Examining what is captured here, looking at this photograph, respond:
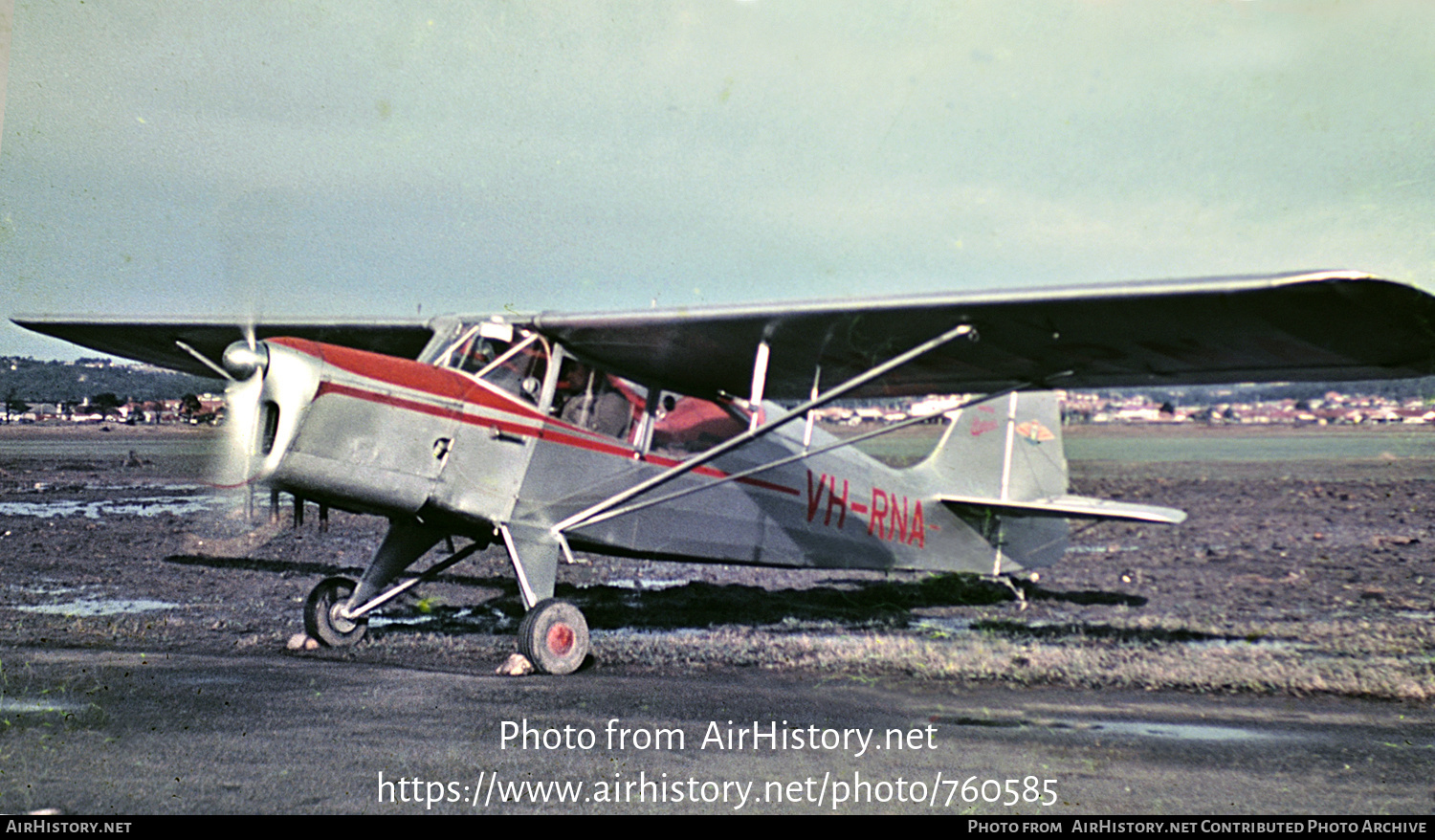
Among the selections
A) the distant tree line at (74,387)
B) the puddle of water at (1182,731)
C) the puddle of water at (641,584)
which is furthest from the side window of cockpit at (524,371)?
the puddle of water at (641,584)

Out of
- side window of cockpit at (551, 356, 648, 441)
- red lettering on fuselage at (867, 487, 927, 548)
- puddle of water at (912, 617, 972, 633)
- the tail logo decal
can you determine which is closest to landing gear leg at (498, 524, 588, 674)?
side window of cockpit at (551, 356, 648, 441)

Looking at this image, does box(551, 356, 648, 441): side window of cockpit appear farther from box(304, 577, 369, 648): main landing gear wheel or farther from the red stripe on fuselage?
box(304, 577, 369, 648): main landing gear wheel

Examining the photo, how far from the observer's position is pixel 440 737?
4.28 meters

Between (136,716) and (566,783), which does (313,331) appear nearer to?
(136,716)

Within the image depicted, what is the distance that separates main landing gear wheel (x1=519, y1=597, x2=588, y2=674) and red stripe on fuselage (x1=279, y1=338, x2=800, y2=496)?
3.95ft

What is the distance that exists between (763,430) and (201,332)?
541cm

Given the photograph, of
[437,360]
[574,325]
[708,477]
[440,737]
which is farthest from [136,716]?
[708,477]

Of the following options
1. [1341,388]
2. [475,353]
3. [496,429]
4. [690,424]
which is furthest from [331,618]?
[1341,388]

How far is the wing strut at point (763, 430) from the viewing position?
598cm

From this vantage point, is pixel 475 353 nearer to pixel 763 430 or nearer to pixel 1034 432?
pixel 763 430

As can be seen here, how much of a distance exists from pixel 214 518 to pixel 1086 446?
176ft

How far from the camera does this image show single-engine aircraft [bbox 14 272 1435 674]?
18.0ft

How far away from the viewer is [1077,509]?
9.87 m

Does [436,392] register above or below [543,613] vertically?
above
